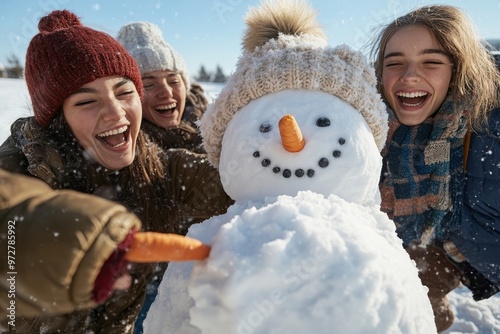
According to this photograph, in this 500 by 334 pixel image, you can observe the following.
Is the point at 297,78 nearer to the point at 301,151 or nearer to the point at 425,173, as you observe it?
the point at 301,151

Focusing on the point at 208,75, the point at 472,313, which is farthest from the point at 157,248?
the point at 208,75

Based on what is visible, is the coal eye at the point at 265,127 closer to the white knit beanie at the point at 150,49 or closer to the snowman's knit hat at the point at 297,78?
the snowman's knit hat at the point at 297,78

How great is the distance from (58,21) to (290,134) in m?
1.40

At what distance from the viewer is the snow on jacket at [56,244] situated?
782 mm

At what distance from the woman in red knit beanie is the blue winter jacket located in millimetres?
1362

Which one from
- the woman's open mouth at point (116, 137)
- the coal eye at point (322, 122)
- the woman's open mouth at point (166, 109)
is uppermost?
the coal eye at point (322, 122)

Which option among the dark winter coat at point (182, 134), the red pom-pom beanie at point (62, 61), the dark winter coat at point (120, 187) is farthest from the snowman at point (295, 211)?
the dark winter coat at point (182, 134)

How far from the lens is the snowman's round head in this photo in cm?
125

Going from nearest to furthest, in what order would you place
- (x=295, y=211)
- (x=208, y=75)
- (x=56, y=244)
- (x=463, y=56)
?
1. (x=56, y=244)
2. (x=295, y=211)
3. (x=463, y=56)
4. (x=208, y=75)

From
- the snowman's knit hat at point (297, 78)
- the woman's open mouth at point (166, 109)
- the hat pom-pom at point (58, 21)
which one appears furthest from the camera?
the woman's open mouth at point (166, 109)

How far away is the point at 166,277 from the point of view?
3.93ft

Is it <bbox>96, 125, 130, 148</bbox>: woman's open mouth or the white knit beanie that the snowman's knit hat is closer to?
<bbox>96, 125, 130, 148</bbox>: woman's open mouth

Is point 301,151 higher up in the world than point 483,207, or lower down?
higher up

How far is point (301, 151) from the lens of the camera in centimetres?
126
